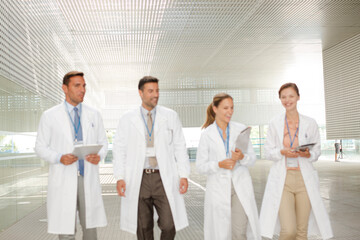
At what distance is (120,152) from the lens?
3.74 meters

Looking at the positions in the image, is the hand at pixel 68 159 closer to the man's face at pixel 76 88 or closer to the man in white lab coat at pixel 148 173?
the man in white lab coat at pixel 148 173

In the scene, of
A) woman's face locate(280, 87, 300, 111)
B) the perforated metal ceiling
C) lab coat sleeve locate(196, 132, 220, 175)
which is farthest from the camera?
the perforated metal ceiling

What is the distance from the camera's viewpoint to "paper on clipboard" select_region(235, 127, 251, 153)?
11.3 ft

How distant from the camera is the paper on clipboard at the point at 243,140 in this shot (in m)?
3.45

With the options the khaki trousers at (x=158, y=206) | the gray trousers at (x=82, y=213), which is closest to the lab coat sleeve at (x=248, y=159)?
the khaki trousers at (x=158, y=206)

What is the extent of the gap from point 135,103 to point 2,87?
59.6 feet

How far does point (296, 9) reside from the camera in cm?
1126

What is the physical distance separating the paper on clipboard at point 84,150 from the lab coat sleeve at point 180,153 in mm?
734

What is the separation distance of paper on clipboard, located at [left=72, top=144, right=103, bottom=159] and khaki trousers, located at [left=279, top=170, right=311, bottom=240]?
175cm

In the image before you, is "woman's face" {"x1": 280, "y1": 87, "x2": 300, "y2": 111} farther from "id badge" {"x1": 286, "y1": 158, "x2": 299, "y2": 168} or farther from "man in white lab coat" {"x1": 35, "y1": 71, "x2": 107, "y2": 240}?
"man in white lab coat" {"x1": 35, "y1": 71, "x2": 107, "y2": 240}

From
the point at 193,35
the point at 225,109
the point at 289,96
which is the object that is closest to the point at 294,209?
the point at 289,96

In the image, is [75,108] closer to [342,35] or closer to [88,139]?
[88,139]

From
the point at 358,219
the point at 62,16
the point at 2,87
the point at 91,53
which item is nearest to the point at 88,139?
the point at 2,87

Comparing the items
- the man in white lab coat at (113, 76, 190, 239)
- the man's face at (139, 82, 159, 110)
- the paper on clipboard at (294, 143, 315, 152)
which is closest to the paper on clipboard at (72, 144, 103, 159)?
the man in white lab coat at (113, 76, 190, 239)
